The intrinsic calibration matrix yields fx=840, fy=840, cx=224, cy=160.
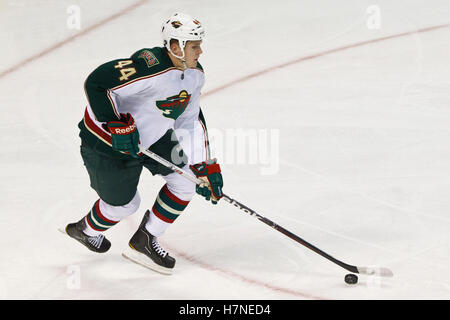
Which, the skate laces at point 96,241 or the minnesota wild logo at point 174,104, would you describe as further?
the skate laces at point 96,241

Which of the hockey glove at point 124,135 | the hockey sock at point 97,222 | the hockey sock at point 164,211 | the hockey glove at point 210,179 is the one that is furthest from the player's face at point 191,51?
the hockey sock at point 97,222

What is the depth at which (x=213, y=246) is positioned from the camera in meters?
3.88

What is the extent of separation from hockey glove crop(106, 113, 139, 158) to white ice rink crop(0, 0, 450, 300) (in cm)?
59

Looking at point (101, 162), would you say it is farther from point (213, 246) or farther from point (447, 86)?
point (447, 86)

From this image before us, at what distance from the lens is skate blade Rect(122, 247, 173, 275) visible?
11.9 feet

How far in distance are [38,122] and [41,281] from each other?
1840 millimetres

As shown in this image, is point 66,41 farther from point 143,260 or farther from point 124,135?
point 124,135

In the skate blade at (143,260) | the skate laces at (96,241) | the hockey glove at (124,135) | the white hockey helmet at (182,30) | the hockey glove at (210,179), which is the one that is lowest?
the skate blade at (143,260)

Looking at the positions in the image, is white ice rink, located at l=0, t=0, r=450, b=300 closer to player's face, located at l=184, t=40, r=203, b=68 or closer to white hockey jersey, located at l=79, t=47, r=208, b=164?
white hockey jersey, located at l=79, t=47, r=208, b=164

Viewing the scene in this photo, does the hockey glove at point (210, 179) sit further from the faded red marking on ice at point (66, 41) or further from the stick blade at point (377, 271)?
the faded red marking on ice at point (66, 41)

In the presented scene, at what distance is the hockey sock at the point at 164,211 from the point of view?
365 centimetres

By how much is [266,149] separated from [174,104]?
143cm

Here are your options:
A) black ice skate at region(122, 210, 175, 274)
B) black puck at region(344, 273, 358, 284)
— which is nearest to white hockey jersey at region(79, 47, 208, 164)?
black ice skate at region(122, 210, 175, 274)

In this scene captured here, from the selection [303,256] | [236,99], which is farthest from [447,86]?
[303,256]
